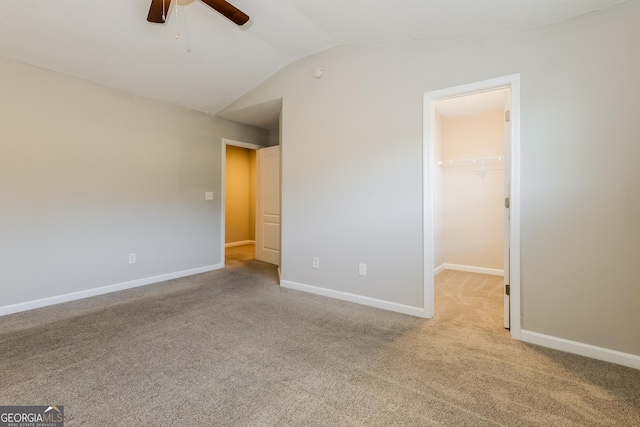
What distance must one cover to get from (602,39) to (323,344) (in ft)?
9.65

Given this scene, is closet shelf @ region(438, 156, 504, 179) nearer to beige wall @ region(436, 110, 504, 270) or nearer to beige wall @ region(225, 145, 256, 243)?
beige wall @ region(436, 110, 504, 270)

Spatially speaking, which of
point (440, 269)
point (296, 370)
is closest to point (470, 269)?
point (440, 269)

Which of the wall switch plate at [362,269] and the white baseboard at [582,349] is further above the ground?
the wall switch plate at [362,269]

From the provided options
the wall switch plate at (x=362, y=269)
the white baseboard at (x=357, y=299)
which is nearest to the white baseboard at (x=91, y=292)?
the white baseboard at (x=357, y=299)

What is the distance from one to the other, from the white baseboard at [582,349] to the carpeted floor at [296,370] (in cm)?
6

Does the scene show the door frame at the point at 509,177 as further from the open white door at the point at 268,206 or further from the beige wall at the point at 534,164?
the open white door at the point at 268,206

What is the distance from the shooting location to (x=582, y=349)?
202 centimetres

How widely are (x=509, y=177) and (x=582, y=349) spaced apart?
134cm

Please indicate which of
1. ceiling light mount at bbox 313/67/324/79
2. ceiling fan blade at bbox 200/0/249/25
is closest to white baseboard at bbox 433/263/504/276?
ceiling light mount at bbox 313/67/324/79

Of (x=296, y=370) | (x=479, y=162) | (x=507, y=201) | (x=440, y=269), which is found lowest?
(x=296, y=370)

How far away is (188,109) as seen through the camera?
4.21 meters

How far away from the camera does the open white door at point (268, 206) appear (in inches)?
191

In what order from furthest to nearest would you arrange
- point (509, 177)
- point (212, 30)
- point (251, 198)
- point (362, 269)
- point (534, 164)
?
point (251, 198), point (362, 269), point (212, 30), point (509, 177), point (534, 164)

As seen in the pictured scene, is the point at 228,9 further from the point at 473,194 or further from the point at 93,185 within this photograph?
the point at 473,194
